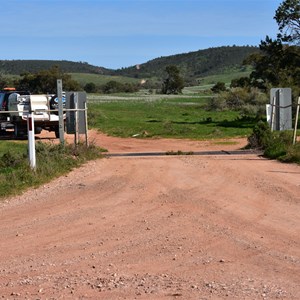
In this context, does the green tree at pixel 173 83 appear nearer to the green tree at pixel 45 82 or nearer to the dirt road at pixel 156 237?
the green tree at pixel 45 82

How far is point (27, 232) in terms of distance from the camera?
8.21 m

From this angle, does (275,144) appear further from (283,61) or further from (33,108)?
(283,61)

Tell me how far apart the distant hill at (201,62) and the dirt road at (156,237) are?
13749cm

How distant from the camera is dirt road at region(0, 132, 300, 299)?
586 centimetres

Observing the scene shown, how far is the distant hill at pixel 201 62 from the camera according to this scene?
154 meters

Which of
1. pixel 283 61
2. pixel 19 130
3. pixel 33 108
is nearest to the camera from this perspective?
pixel 33 108

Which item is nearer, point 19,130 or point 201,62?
point 19,130

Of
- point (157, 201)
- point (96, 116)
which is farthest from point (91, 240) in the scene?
point (96, 116)

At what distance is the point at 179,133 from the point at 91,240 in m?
20.8

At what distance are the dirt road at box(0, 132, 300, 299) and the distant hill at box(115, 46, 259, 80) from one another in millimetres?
137485

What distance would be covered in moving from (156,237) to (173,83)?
10394 centimetres

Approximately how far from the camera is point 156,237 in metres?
7.64

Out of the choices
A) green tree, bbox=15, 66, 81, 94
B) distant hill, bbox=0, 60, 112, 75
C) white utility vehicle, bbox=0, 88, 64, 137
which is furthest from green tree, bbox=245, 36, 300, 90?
distant hill, bbox=0, 60, 112, 75

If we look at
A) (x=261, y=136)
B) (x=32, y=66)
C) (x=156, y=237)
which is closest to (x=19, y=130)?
(x=261, y=136)
